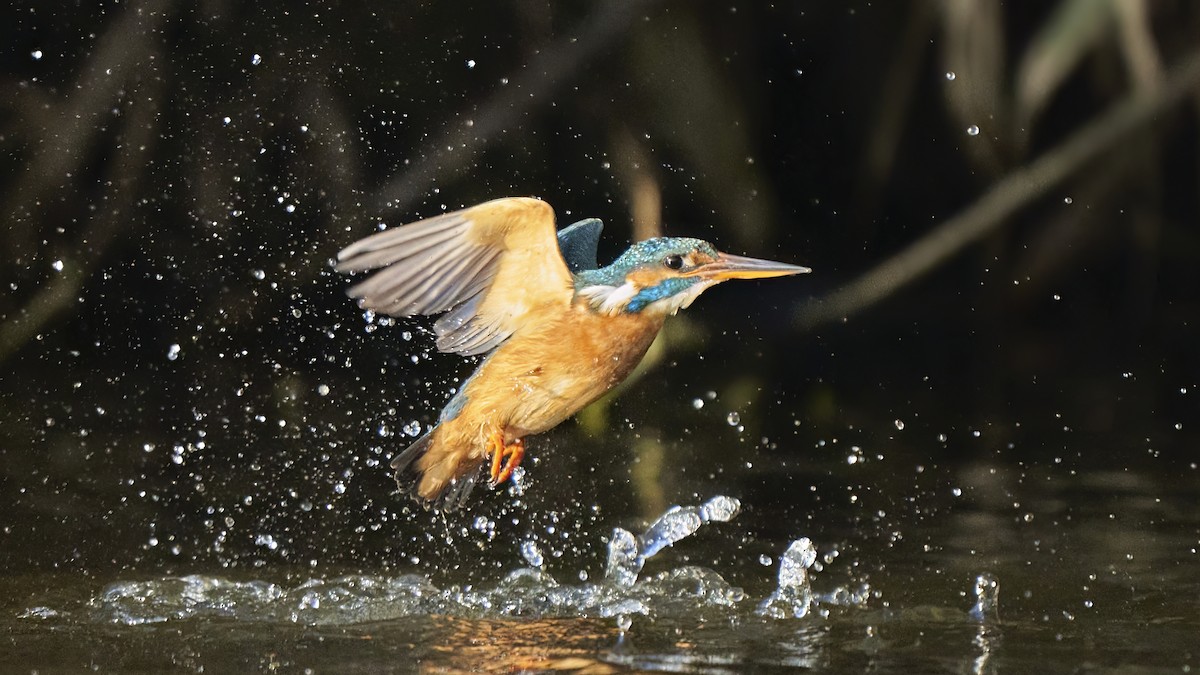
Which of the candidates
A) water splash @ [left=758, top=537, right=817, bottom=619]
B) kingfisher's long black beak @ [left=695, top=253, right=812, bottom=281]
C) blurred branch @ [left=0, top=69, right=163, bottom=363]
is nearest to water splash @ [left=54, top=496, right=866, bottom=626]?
water splash @ [left=758, top=537, right=817, bottom=619]

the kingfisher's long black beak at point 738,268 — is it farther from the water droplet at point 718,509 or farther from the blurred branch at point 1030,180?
the blurred branch at point 1030,180

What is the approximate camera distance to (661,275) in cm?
288

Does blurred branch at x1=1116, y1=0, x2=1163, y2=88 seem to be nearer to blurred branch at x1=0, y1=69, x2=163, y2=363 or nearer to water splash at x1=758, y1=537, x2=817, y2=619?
water splash at x1=758, y1=537, x2=817, y2=619

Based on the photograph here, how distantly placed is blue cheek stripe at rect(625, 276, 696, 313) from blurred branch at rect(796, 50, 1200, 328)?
2.17 meters

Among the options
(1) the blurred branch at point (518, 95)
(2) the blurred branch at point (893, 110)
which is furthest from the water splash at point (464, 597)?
(2) the blurred branch at point (893, 110)

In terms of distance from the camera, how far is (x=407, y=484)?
3.13m

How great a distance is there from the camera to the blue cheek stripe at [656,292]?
9.42 feet

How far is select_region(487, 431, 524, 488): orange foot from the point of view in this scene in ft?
9.61

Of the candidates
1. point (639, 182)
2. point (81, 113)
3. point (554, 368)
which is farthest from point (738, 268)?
point (81, 113)

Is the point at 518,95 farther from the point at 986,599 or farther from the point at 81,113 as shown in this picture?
the point at 986,599

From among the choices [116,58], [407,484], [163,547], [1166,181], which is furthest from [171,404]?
[1166,181]

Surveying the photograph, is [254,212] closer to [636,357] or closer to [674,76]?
[674,76]

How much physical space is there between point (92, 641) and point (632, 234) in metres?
3.48

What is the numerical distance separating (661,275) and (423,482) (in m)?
0.59
